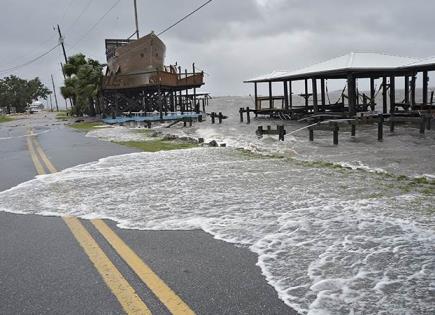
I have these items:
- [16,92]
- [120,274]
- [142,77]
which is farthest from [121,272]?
[16,92]

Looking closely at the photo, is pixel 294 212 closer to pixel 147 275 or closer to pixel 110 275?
pixel 147 275

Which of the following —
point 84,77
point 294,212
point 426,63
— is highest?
point 84,77

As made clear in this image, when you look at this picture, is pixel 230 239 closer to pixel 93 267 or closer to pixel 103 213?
pixel 93 267

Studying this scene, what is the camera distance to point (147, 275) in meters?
4.20

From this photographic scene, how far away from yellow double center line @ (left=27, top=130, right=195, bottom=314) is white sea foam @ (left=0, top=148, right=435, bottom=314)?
0.53 metres

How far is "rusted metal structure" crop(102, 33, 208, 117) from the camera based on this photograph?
41.9 metres

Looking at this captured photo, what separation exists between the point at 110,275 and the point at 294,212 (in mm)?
2984

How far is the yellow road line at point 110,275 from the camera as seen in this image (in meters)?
3.59

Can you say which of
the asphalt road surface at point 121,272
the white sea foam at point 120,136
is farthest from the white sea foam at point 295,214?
the white sea foam at point 120,136

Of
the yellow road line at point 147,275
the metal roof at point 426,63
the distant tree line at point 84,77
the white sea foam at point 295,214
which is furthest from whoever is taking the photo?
the distant tree line at point 84,77

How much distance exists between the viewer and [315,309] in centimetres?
343

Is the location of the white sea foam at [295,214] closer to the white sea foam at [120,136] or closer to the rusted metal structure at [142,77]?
the white sea foam at [120,136]

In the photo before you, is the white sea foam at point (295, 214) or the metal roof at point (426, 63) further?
the metal roof at point (426, 63)

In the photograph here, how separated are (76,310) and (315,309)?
1882 mm
